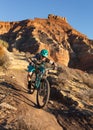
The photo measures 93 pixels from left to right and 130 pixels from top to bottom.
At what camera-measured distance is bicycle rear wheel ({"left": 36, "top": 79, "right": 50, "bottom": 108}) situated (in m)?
9.07

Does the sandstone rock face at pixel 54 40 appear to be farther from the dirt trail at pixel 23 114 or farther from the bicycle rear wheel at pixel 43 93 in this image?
the bicycle rear wheel at pixel 43 93

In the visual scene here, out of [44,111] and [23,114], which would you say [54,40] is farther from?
[23,114]

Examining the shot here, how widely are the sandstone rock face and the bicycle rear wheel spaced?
30.5 meters

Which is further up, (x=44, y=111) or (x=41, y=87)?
(x=41, y=87)

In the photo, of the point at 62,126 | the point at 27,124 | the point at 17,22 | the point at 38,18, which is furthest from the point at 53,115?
the point at 17,22

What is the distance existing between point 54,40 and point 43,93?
118 feet

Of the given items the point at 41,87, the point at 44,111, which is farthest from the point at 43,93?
the point at 44,111

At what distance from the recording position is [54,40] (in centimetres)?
4494

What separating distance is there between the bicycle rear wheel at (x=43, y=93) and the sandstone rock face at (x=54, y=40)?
3047cm

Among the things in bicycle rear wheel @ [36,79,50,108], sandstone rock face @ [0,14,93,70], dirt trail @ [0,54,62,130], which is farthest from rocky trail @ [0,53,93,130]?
sandstone rock face @ [0,14,93,70]

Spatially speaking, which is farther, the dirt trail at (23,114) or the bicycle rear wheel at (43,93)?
the bicycle rear wheel at (43,93)

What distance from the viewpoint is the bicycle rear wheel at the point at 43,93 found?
9070mm

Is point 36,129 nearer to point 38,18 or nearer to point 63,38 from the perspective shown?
point 63,38

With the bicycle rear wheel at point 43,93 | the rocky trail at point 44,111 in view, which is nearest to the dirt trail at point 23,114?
the rocky trail at point 44,111
